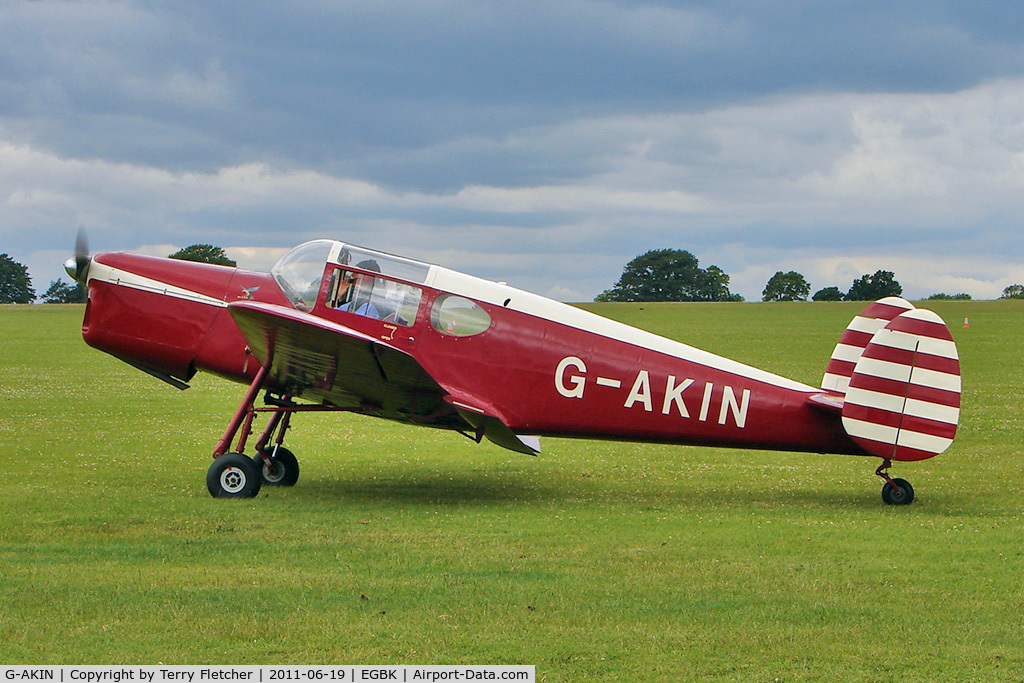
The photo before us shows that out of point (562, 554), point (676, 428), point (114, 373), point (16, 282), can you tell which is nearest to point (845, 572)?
point (562, 554)

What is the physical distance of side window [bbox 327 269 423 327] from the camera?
408 inches

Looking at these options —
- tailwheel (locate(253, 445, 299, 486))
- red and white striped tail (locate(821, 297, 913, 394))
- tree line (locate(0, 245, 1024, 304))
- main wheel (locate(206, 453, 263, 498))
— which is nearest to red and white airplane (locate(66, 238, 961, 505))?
main wheel (locate(206, 453, 263, 498))

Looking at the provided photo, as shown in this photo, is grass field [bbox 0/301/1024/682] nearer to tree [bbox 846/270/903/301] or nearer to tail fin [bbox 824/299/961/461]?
tail fin [bbox 824/299/961/461]

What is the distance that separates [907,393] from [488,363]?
4082 mm

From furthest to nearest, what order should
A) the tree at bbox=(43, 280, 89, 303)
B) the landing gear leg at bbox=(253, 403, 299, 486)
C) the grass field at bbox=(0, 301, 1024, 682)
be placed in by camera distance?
the tree at bbox=(43, 280, 89, 303) → the landing gear leg at bbox=(253, 403, 299, 486) → the grass field at bbox=(0, 301, 1024, 682)

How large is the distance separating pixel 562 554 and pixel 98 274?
6.01 meters

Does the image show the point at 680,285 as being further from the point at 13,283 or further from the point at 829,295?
the point at 13,283

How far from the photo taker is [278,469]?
1148 centimetres

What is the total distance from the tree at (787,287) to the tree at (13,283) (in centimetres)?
7543

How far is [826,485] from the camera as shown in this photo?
1184 cm

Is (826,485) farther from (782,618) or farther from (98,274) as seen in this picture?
(98,274)

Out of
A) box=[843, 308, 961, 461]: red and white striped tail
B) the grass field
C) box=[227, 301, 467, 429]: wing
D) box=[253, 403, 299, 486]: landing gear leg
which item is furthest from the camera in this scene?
box=[253, 403, 299, 486]: landing gear leg

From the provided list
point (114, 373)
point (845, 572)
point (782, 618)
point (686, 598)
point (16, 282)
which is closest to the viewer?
point (782, 618)

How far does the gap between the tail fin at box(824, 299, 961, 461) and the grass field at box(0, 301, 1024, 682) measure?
2.38 feet
